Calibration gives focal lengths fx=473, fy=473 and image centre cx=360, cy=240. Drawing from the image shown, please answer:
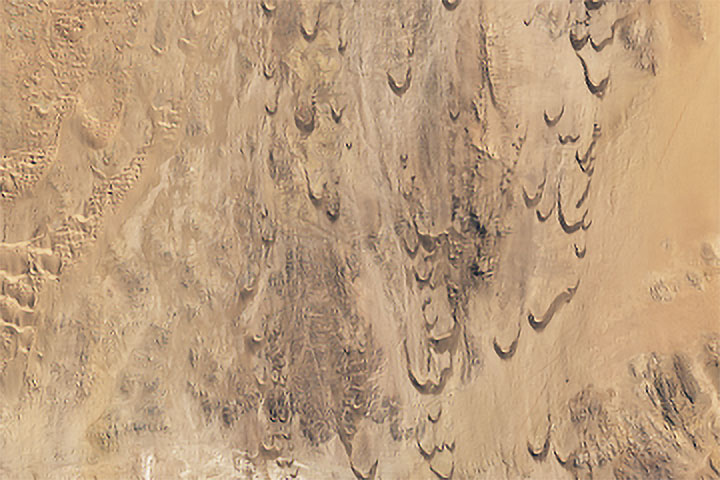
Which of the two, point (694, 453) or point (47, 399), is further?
point (47, 399)

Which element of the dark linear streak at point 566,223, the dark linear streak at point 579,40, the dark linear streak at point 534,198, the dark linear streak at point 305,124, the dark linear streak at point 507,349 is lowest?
the dark linear streak at point 507,349

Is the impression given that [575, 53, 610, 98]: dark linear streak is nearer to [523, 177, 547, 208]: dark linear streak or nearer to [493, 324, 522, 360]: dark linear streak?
[523, 177, 547, 208]: dark linear streak

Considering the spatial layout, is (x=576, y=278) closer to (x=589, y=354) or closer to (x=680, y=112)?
(x=589, y=354)

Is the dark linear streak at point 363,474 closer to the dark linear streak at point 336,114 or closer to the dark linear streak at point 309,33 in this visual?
the dark linear streak at point 336,114

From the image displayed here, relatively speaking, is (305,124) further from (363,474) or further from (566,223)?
(363,474)

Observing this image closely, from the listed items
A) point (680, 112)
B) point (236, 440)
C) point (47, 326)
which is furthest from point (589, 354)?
point (47, 326)

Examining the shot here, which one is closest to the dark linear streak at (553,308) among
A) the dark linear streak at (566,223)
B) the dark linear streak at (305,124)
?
the dark linear streak at (566,223)

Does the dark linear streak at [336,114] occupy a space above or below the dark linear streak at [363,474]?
above

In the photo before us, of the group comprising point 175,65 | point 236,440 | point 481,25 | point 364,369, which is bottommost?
point 236,440
